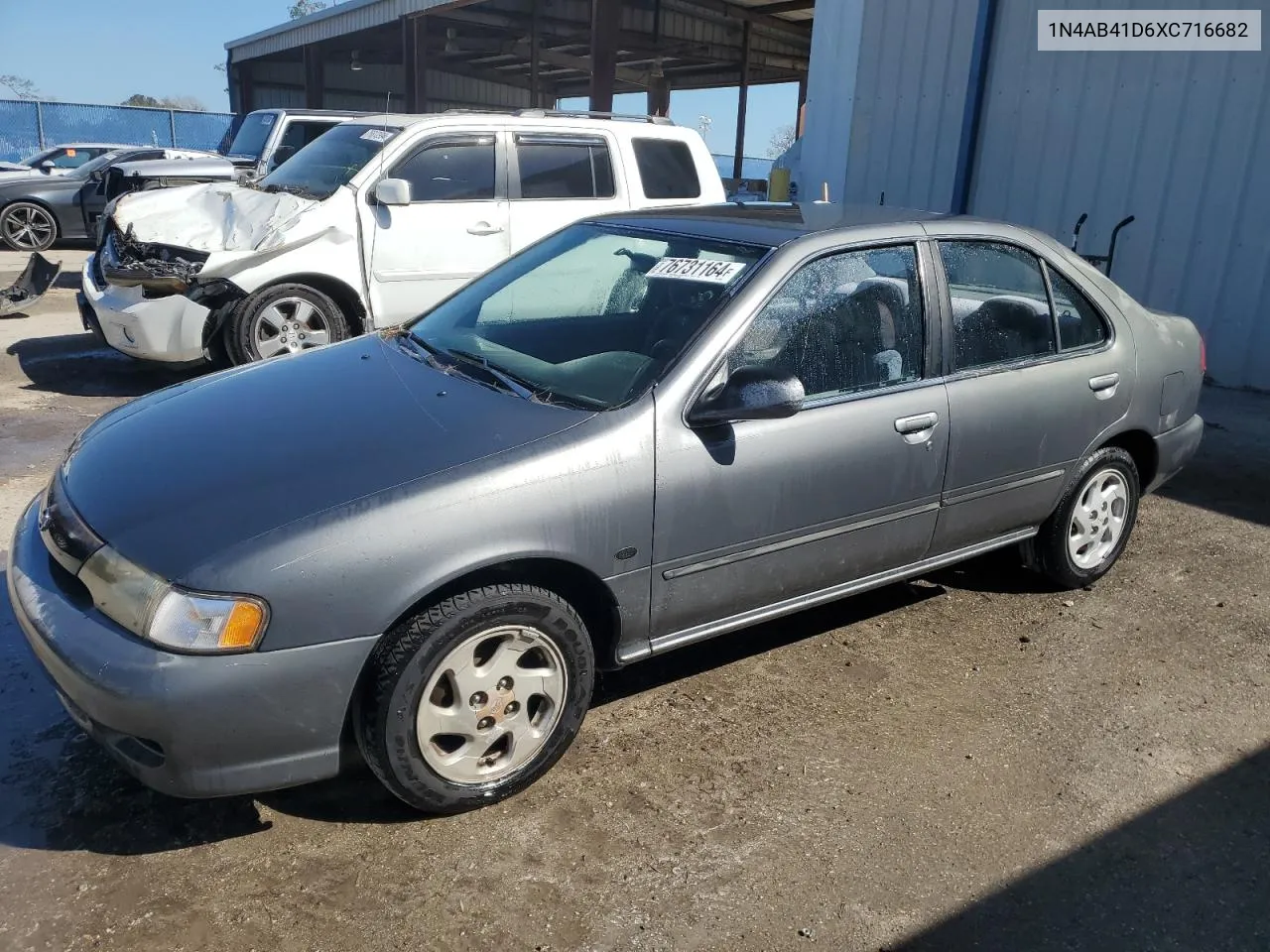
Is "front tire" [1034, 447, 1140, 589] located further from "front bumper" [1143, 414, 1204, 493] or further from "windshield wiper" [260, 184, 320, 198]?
"windshield wiper" [260, 184, 320, 198]

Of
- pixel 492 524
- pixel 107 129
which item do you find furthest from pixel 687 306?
pixel 107 129

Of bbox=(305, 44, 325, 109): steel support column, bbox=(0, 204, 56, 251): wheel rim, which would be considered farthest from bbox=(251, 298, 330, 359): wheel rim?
bbox=(305, 44, 325, 109): steel support column

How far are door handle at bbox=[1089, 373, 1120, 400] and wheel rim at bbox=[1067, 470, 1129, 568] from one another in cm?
36

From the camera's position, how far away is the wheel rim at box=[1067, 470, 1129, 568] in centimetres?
428

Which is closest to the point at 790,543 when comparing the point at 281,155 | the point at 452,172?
the point at 452,172

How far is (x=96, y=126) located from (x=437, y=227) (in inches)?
967

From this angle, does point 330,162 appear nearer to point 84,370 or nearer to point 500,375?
point 84,370

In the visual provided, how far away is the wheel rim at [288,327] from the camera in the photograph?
6660mm

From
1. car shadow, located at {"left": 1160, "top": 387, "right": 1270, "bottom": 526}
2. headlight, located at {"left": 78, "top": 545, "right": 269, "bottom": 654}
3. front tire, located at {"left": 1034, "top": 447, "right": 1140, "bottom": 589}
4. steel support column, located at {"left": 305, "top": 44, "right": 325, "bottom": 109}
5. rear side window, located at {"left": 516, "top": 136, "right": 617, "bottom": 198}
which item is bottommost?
car shadow, located at {"left": 1160, "top": 387, "right": 1270, "bottom": 526}

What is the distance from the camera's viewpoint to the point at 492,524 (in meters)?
2.61

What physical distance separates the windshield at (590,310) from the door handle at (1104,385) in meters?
1.66

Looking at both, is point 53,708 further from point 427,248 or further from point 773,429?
point 427,248

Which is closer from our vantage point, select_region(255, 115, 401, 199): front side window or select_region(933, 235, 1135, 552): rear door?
select_region(933, 235, 1135, 552): rear door

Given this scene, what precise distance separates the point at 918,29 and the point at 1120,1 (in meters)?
1.95
